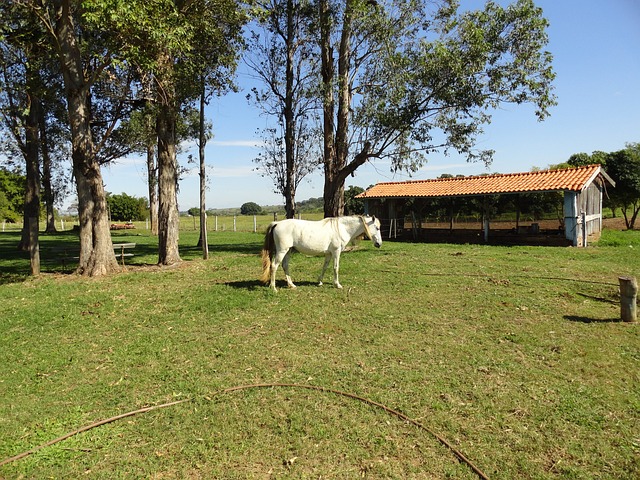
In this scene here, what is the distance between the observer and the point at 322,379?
5.31 m

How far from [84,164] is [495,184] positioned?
19765 mm

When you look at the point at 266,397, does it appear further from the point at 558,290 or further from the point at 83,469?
the point at 558,290

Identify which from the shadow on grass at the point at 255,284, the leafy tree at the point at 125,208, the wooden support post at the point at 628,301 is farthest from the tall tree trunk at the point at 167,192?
the leafy tree at the point at 125,208

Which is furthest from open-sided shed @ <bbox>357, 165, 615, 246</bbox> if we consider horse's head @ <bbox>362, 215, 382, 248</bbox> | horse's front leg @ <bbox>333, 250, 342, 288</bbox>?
horse's front leg @ <bbox>333, 250, 342, 288</bbox>

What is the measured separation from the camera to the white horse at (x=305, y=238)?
31.0 feet

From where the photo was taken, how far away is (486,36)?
562 inches

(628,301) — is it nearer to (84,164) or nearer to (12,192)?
(84,164)

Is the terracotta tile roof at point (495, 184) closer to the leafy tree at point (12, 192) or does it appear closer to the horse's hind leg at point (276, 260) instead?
the horse's hind leg at point (276, 260)

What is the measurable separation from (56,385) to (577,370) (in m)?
6.66

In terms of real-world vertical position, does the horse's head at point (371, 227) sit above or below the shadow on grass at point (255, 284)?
above

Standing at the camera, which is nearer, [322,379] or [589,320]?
[322,379]

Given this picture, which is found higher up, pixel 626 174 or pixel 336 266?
pixel 626 174

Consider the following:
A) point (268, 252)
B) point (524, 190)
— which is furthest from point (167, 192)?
point (524, 190)

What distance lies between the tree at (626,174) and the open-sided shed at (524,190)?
18.1 ft
